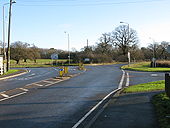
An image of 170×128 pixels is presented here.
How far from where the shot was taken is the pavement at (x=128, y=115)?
722 cm

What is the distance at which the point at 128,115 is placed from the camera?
841cm

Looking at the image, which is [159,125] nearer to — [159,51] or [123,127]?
[123,127]

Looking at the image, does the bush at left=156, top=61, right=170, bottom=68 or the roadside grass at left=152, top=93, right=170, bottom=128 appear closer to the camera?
the roadside grass at left=152, top=93, right=170, bottom=128

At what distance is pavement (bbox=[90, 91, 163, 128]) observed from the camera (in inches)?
284

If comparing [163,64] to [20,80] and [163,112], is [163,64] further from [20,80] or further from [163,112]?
[163,112]

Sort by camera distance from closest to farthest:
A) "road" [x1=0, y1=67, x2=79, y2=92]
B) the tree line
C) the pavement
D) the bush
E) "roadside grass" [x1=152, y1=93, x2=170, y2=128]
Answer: "roadside grass" [x1=152, y1=93, x2=170, y2=128], the pavement, "road" [x1=0, y1=67, x2=79, y2=92], the bush, the tree line

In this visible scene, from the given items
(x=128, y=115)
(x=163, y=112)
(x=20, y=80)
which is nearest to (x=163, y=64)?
(x=20, y=80)

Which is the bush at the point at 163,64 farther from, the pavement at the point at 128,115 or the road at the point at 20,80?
the pavement at the point at 128,115

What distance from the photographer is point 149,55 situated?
93.4 meters

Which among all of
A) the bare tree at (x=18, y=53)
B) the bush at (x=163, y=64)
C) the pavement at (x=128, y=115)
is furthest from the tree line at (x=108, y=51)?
the pavement at (x=128, y=115)

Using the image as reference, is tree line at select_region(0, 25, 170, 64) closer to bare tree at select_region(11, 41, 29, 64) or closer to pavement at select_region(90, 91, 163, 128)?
bare tree at select_region(11, 41, 29, 64)

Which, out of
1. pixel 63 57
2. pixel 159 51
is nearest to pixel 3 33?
pixel 63 57

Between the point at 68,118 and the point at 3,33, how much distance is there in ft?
111

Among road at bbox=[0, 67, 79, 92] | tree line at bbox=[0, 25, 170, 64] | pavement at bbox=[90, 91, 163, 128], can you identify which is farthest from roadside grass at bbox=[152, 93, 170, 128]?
tree line at bbox=[0, 25, 170, 64]
